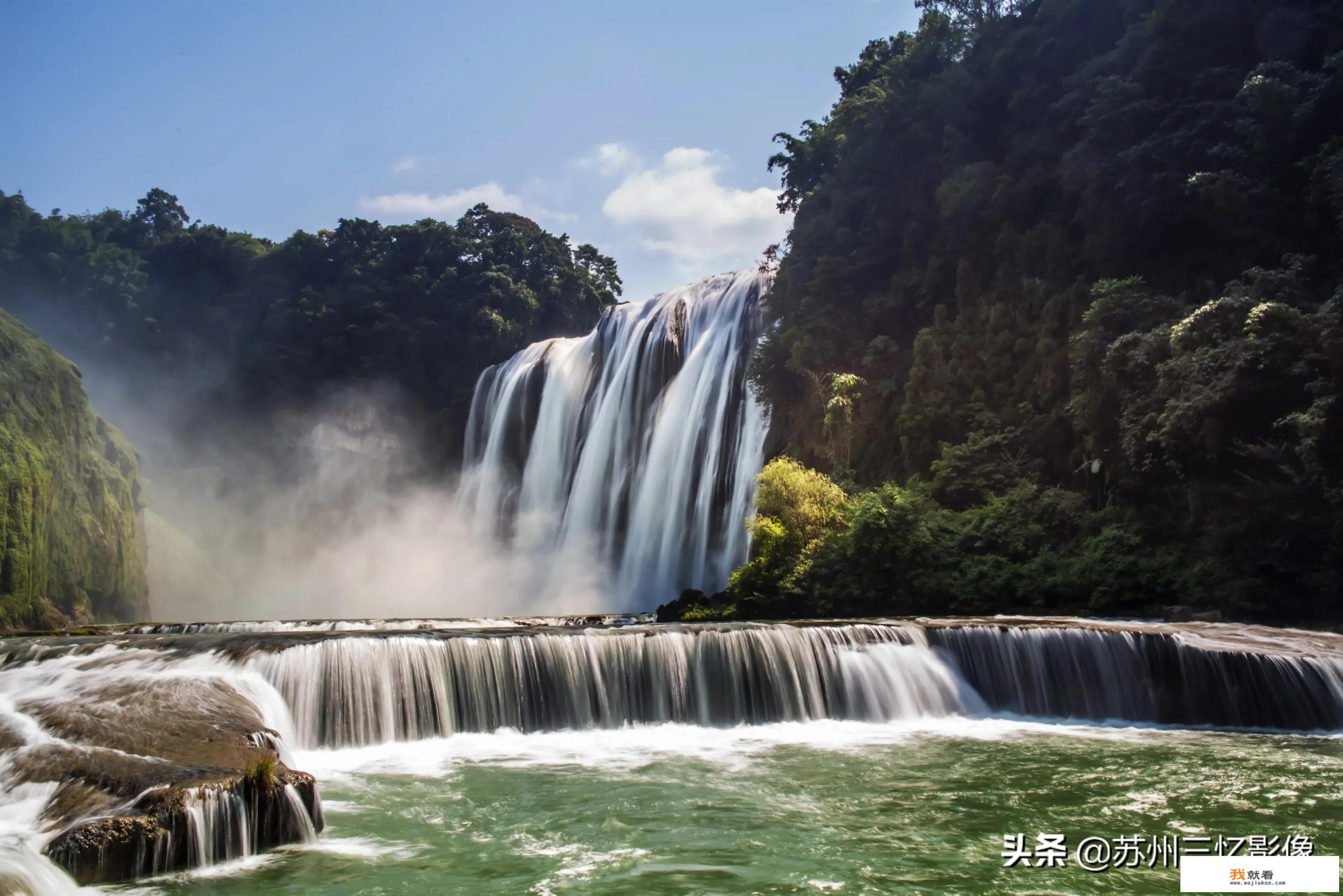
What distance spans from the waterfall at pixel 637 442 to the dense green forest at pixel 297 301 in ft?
28.4

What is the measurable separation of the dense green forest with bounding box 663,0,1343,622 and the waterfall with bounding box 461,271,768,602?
2.97 m

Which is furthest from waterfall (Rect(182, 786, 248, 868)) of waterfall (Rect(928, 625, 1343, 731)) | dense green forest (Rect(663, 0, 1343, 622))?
dense green forest (Rect(663, 0, 1343, 622))

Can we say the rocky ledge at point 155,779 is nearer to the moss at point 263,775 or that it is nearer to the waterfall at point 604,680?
the moss at point 263,775

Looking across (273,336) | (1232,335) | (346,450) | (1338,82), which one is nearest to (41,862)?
(1232,335)

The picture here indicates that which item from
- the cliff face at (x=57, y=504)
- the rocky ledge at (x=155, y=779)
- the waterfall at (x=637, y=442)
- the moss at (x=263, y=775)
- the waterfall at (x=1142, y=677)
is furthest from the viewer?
the waterfall at (x=637, y=442)

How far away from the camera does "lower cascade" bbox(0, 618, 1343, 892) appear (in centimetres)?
912

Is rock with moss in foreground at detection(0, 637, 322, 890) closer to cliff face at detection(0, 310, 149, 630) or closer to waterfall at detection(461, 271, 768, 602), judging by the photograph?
cliff face at detection(0, 310, 149, 630)

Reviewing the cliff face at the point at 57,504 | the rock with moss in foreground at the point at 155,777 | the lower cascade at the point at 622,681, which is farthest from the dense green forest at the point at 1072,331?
the cliff face at the point at 57,504

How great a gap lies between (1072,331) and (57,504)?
27.2 metres

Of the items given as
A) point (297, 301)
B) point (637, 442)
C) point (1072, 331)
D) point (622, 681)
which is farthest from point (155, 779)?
point (297, 301)

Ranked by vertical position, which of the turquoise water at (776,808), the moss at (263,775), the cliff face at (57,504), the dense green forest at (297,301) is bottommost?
the turquoise water at (776,808)

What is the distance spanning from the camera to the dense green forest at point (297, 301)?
170ft

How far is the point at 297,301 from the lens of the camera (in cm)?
5494

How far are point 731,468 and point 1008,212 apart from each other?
11504 millimetres
